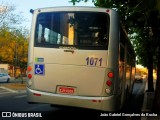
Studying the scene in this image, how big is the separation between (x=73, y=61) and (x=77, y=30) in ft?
2.79

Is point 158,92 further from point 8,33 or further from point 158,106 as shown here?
point 8,33

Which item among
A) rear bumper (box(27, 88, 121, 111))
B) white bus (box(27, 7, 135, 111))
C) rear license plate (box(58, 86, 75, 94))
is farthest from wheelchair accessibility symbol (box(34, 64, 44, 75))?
rear license plate (box(58, 86, 75, 94))

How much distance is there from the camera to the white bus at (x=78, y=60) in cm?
1070

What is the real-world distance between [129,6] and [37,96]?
837 cm

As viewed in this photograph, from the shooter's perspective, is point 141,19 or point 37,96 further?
point 141,19

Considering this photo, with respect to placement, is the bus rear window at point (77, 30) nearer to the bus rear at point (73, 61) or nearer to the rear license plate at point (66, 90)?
the bus rear at point (73, 61)

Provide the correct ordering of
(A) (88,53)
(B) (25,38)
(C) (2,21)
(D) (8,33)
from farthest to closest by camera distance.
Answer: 1. (B) (25,38)
2. (D) (8,33)
3. (C) (2,21)
4. (A) (88,53)

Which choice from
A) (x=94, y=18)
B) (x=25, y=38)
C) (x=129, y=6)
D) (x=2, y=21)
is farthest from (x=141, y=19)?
(x=25, y=38)

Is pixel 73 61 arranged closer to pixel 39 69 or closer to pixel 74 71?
pixel 74 71

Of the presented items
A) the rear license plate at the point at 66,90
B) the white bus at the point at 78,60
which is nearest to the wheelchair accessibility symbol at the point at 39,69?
the white bus at the point at 78,60

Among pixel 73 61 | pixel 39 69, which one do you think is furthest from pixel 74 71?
pixel 39 69

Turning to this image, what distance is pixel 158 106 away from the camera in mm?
15211

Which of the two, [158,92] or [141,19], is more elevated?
[141,19]

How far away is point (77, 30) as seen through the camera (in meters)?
10.9
